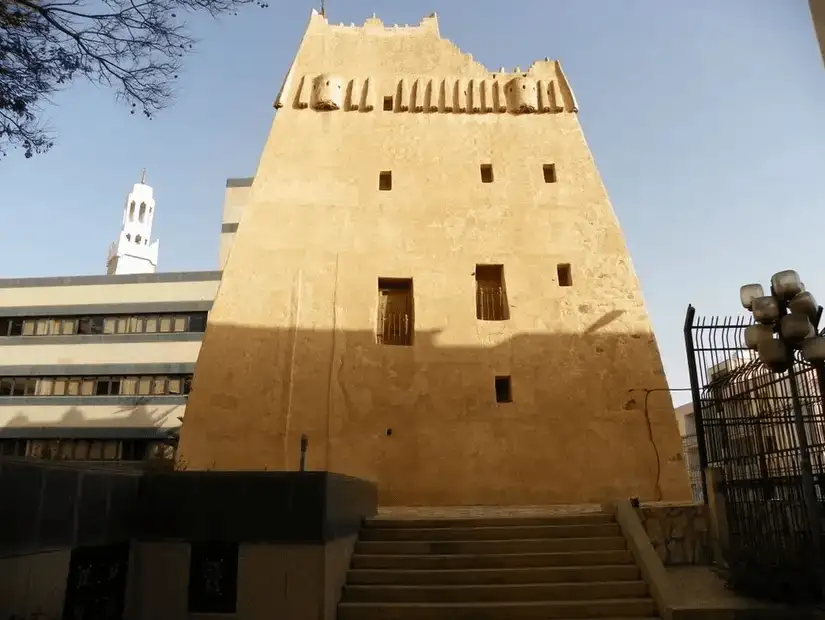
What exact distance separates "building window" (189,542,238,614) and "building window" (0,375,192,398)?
20533 millimetres

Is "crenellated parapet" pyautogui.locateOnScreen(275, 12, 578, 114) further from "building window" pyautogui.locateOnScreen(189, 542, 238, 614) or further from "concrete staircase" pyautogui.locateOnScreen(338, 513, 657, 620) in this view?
"building window" pyautogui.locateOnScreen(189, 542, 238, 614)

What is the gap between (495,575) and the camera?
6207mm

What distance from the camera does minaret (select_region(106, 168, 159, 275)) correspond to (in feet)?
175

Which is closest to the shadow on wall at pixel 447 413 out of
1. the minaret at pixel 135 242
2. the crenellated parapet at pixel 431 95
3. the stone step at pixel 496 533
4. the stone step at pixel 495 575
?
the stone step at pixel 496 533

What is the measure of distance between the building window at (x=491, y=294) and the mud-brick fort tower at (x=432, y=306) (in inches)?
1.6

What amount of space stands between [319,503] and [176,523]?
1.27 metres

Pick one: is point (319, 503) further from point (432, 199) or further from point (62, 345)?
point (62, 345)

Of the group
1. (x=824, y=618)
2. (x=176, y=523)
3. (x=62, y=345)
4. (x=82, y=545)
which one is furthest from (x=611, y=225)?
(x=62, y=345)

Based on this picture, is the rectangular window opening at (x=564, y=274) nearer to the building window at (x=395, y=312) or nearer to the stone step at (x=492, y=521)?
the building window at (x=395, y=312)

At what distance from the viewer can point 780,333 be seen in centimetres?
596

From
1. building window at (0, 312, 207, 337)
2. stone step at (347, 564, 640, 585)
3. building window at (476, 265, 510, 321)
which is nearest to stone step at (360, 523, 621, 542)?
stone step at (347, 564, 640, 585)

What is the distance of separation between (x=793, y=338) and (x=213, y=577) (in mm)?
5759

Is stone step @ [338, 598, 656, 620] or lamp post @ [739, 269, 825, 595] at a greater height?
lamp post @ [739, 269, 825, 595]

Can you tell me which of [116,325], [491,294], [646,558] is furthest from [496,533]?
[116,325]
